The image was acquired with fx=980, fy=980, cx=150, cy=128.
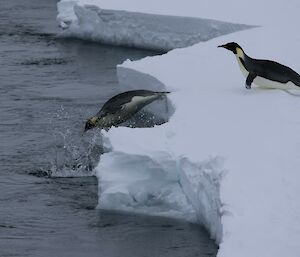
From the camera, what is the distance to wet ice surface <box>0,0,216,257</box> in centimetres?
885

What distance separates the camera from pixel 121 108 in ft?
39.3

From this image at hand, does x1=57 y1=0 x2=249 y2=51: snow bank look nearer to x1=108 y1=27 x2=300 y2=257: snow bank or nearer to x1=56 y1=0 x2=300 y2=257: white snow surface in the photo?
x1=108 y1=27 x2=300 y2=257: snow bank

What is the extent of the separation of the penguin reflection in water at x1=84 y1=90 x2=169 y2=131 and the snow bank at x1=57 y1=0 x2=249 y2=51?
486cm

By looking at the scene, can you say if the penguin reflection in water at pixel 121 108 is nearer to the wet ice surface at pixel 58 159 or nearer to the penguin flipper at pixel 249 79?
the wet ice surface at pixel 58 159

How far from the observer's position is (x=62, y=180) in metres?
10.7

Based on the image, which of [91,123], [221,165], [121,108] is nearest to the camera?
[221,165]

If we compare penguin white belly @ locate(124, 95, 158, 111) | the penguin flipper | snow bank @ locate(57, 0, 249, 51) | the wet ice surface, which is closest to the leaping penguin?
the penguin flipper

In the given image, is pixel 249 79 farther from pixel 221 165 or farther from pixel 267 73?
pixel 221 165

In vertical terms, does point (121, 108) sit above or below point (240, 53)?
below

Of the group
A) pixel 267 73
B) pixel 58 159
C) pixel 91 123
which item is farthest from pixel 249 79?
pixel 58 159

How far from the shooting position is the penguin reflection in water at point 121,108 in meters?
11.9

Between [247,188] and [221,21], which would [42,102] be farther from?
[247,188]

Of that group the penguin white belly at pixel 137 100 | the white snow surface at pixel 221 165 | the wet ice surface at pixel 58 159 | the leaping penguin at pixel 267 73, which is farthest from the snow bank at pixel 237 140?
the wet ice surface at pixel 58 159

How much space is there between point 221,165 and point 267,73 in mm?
3130
